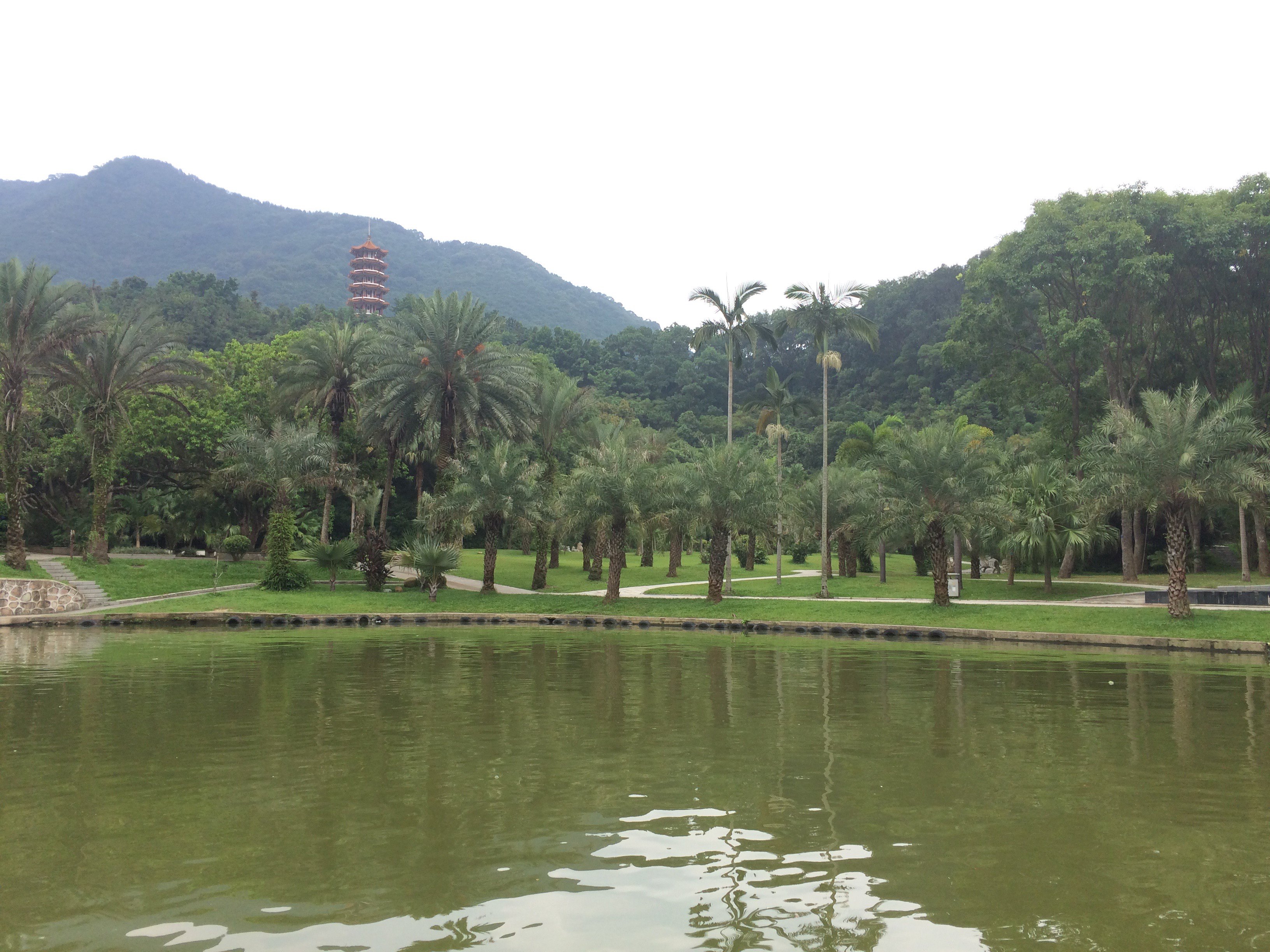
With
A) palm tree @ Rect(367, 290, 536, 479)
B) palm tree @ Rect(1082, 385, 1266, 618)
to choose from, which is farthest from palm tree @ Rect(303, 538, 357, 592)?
palm tree @ Rect(1082, 385, 1266, 618)

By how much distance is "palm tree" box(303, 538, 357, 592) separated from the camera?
140ft

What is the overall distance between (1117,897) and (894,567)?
5984 centimetres

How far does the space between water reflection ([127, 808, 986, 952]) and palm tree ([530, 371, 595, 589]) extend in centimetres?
3886

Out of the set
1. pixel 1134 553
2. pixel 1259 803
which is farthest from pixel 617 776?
pixel 1134 553

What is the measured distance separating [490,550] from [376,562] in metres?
5.36

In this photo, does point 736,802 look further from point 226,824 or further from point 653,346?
point 653,346

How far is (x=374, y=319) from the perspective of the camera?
89.5m

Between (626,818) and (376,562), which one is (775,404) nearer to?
(376,562)

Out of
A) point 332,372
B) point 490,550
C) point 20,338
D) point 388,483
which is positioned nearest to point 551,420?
point 388,483

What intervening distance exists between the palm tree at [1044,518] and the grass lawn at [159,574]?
31.5 m

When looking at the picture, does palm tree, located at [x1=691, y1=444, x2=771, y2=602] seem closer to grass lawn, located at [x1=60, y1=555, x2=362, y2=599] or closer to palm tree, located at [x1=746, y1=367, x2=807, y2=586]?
palm tree, located at [x1=746, y1=367, x2=807, y2=586]

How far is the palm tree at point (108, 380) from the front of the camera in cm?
4331

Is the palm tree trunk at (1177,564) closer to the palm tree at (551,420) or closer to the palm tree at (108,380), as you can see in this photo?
the palm tree at (551,420)

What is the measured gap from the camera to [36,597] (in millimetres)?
34156
